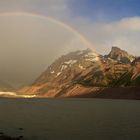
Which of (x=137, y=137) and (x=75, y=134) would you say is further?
(x=75, y=134)

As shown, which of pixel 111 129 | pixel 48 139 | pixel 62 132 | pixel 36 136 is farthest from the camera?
pixel 111 129

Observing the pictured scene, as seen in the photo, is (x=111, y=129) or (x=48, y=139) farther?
(x=111, y=129)

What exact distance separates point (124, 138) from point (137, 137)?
1.87m

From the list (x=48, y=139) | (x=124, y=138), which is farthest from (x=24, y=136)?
(x=124, y=138)

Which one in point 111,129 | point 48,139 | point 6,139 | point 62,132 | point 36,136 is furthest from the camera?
point 111,129

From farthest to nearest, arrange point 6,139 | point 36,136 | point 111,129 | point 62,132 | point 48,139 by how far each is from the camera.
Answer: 1. point 111,129
2. point 62,132
3. point 36,136
4. point 48,139
5. point 6,139

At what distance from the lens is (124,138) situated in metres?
43.9

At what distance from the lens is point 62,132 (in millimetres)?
50031

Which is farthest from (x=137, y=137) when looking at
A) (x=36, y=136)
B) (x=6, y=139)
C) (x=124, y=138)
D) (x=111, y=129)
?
(x=6, y=139)

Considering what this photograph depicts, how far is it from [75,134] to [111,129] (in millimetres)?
8072

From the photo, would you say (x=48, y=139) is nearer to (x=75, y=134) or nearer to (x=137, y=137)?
(x=75, y=134)

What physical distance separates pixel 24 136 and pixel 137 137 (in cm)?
1494

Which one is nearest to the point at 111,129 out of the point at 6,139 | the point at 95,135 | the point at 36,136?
the point at 95,135

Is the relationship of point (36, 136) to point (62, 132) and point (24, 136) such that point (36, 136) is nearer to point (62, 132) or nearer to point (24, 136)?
point (24, 136)
